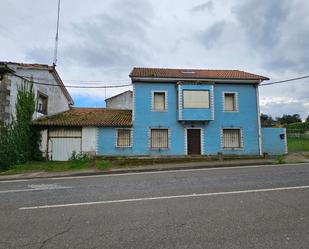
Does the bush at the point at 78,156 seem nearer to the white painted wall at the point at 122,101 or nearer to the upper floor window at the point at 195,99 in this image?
the upper floor window at the point at 195,99

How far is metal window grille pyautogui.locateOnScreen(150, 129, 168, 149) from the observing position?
19.2 m

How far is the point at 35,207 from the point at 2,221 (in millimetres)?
1043

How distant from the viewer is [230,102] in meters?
20.1

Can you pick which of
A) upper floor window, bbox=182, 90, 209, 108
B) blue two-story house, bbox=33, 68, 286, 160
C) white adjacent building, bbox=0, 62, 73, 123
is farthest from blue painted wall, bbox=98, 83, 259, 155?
white adjacent building, bbox=0, 62, 73, 123

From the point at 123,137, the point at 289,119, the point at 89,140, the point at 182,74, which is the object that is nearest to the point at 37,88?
the point at 89,140

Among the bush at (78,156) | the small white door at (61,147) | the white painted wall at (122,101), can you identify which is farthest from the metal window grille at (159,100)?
the white painted wall at (122,101)

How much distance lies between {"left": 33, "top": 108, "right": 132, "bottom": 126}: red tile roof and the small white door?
3.74 feet

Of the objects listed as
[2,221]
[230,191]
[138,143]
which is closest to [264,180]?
[230,191]

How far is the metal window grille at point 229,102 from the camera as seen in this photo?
20047mm

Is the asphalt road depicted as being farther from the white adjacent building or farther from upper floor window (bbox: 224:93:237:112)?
upper floor window (bbox: 224:93:237:112)

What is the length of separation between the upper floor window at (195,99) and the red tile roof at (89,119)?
424cm

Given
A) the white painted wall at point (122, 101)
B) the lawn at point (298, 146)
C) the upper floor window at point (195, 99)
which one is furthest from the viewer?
the white painted wall at point (122, 101)

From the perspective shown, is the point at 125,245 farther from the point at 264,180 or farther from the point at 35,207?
the point at 264,180

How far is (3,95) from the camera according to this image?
16.2 m
